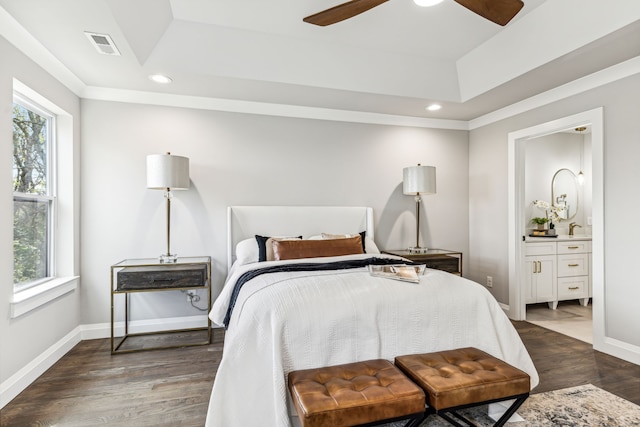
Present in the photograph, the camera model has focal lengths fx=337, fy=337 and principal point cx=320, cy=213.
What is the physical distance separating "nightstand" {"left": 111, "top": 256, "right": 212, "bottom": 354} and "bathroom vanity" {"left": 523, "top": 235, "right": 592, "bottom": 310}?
369 centimetres

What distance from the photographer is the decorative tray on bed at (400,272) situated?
215cm

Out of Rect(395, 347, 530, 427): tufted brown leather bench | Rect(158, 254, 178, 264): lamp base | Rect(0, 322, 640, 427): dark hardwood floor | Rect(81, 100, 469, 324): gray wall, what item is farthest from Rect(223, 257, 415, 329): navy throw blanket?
Rect(81, 100, 469, 324): gray wall

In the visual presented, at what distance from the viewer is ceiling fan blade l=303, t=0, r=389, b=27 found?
193cm

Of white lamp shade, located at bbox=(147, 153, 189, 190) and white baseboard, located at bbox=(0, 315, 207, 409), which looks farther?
white lamp shade, located at bbox=(147, 153, 189, 190)

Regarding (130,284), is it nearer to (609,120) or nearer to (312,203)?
(312,203)

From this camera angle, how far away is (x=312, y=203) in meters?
4.00

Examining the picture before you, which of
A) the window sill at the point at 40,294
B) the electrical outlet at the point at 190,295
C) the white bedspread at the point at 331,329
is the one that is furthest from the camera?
the electrical outlet at the point at 190,295

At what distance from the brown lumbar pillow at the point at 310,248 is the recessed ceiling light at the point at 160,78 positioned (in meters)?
1.81

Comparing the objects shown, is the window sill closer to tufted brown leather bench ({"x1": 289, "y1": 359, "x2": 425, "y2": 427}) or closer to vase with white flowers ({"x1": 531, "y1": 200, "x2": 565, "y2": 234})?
tufted brown leather bench ({"x1": 289, "y1": 359, "x2": 425, "y2": 427})

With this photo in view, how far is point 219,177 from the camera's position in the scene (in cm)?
370

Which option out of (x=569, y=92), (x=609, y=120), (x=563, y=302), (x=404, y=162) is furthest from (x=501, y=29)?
(x=563, y=302)

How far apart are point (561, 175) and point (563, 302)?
71.7 inches

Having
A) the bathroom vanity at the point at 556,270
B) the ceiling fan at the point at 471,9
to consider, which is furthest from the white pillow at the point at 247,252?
the bathroom vanity at the point at 556,270

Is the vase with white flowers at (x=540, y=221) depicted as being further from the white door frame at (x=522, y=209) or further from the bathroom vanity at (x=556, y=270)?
the white door frame at (x=522, y=209)
